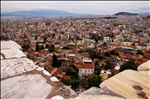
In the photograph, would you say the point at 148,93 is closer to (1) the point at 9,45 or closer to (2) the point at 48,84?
(2) the point at 48,84

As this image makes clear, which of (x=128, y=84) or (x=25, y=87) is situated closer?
(x=128, y=84)

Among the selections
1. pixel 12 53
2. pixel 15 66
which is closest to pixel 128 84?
pixel 15 66

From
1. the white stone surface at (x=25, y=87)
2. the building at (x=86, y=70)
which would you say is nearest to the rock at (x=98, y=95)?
the white stone surface at (x=25, y=87)

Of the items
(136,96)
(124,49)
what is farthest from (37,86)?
(124,49)

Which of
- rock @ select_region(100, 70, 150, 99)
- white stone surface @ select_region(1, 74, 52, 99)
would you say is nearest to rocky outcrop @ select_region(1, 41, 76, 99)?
white stone surface @ select_region(1, 74, 52, 99)

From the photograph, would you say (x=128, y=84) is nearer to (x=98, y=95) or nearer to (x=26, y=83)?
(x=98, y=95)

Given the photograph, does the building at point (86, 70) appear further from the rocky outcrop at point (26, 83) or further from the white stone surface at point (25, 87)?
the white stone surface at point (25, 87)

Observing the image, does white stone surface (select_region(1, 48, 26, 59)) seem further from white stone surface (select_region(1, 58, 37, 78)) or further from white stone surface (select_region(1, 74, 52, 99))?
white stone surface (select_region(1, 74, 52, 99))
